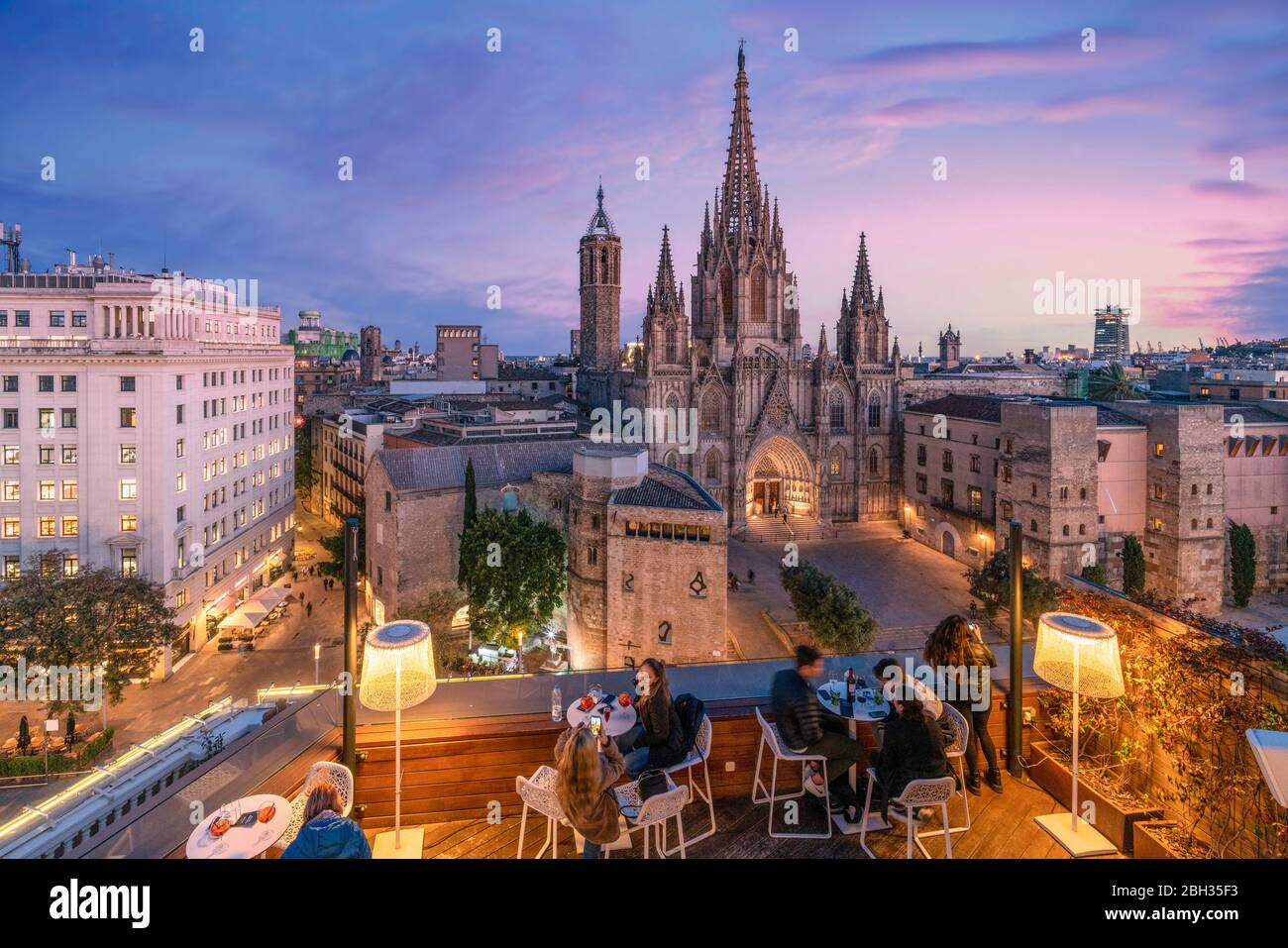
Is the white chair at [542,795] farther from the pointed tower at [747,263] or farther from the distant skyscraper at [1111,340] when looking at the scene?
the distant skyscraper at [1111,340]

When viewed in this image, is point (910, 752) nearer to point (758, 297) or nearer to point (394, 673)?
point (394, 673)

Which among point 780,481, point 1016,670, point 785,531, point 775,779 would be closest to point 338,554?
point 785,531

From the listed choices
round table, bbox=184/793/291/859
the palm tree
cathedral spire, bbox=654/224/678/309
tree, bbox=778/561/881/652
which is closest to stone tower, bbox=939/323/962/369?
the palm tree

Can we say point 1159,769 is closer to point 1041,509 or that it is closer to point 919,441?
point 1041,509

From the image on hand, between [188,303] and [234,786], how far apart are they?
136 feet

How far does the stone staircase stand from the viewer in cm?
4656

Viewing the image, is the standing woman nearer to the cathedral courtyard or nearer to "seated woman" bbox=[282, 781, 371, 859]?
"seated woman" bbox=[282, 781, 371, 859]

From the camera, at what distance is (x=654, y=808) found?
605 centimetres

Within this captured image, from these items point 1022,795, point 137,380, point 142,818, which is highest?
point 137,380

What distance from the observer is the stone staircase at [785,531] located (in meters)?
46.6

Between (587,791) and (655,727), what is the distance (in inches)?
63.6

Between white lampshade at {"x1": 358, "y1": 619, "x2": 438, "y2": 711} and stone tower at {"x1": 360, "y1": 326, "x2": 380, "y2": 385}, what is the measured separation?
103 m

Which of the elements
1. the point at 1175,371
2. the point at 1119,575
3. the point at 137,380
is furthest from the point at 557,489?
the point at 1175,371

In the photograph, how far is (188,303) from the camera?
3959cm
